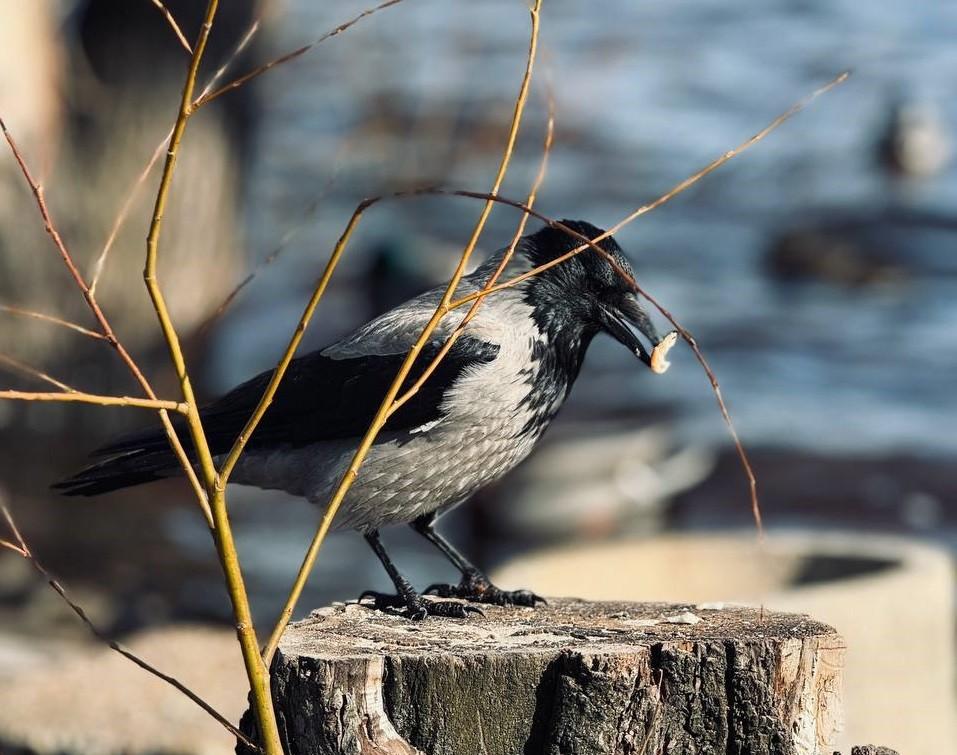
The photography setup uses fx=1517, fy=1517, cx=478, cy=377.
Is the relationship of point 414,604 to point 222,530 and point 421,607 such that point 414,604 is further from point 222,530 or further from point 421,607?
point 222,530

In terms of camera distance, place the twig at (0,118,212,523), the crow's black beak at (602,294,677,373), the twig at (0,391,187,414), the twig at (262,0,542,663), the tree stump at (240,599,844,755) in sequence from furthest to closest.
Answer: the crow's black beak at (602,294,677,373)
the tree stump at (240,599,844,755)
the twig at (262,0,542,663)
the twig at (0,118,212,523)
the twig at (0,391,187,414)

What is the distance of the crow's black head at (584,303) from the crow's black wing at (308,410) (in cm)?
18

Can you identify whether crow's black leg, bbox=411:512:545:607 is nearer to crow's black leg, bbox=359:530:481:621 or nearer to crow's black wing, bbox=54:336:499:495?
crow's black leg, bbox=359:530:481:621

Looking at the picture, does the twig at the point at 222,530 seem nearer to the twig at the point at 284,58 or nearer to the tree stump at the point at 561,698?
the twig at the point at 284,58

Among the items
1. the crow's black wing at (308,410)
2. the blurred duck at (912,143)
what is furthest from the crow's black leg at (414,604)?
the blurred duck at (912,143)

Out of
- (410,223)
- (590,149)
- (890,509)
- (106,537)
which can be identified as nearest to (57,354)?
(106,537)

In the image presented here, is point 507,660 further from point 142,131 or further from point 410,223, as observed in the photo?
point 410,223

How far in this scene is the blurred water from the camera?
479 inches

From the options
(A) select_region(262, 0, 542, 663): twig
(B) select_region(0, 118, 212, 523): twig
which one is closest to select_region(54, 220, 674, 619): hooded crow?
(A) select_region(262, 0, 542, 663): twig

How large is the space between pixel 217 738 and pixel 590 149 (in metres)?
16.1

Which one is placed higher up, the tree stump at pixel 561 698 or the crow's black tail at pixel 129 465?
the crow's black tail at pixel 129 465

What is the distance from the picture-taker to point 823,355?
46.5 ft

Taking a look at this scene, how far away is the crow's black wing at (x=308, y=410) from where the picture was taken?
10.8 feet

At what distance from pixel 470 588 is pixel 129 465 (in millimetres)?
840
